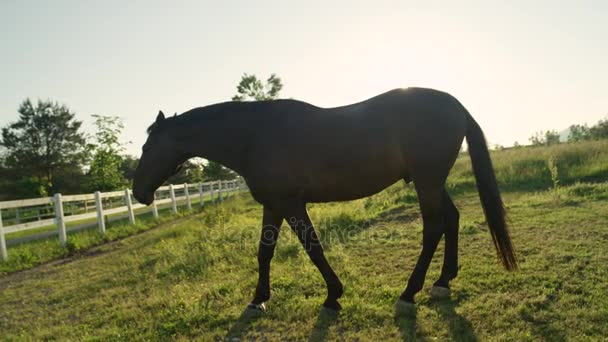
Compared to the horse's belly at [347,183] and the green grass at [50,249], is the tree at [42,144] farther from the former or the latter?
the horse's belly at [347,183]

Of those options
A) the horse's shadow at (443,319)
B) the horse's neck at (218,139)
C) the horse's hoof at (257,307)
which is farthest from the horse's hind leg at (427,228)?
the horse's neck at (218,139)

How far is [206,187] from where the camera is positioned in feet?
72.5

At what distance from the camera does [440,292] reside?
128 inches

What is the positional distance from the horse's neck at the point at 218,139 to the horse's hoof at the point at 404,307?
1886 millimetres

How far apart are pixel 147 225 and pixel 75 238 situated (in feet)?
10.6

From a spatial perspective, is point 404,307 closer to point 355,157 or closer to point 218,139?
point 355,157

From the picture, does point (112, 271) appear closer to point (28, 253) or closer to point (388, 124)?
point (28, 253)

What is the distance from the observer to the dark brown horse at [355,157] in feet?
10.3

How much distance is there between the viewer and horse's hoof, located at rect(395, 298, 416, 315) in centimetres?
299

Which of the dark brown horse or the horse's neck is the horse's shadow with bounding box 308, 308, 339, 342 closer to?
the dark brown horse

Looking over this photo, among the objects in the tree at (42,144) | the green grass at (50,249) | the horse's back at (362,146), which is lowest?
the green grass at (50,249)

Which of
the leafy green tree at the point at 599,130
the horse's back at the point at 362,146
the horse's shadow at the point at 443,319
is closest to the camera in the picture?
the horse's shadow at the point at 443,319

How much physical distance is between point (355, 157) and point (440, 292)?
148 centimetres

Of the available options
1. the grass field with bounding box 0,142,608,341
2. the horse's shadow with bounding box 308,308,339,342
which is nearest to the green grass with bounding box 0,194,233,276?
the grass field with bounding box 0,142,608,341
